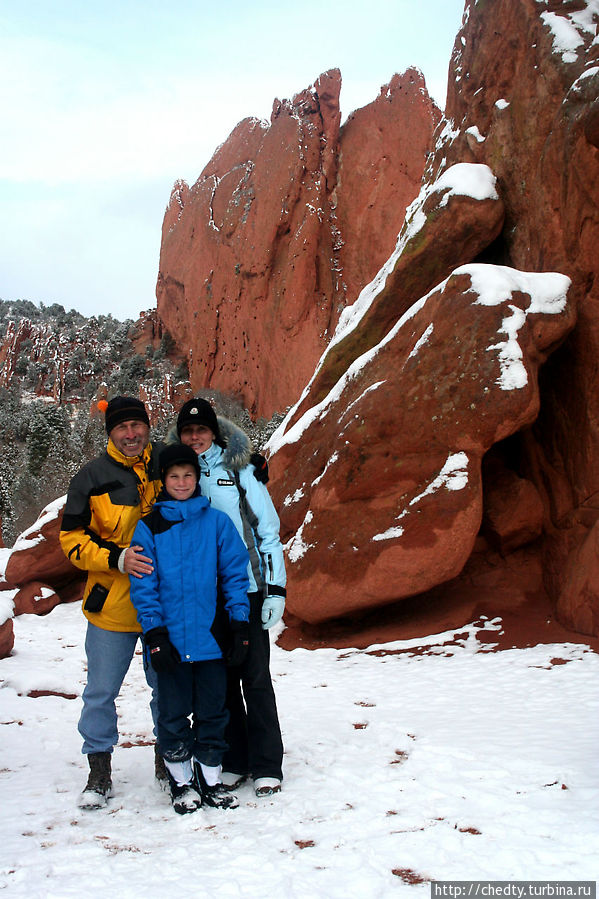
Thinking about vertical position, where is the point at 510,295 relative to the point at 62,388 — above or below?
below

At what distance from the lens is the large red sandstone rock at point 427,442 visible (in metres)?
7.14

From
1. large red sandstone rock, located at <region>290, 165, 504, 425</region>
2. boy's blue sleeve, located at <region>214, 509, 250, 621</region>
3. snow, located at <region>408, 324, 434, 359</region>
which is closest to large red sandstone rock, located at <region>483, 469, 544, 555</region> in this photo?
snow, located at <region>408, 324, 434, 359</region>

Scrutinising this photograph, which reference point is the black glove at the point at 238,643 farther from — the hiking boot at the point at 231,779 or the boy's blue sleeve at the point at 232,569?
the hiking boot at the point at 231,779

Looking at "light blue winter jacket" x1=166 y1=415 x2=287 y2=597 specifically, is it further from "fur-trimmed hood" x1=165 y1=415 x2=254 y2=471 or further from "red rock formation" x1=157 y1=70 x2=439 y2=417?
"red rock formation" x1=157 y1=70 x2=439 y2=417

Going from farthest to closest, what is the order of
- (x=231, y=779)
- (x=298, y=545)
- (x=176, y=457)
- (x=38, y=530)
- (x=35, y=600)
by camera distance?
(x=38, y=530), (x=35, y=600), (x=298, y=545), (x=231, y=779), (x=176, y=457)

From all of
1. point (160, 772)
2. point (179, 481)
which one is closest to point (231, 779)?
point (160, 772)

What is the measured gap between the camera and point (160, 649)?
2975 millimetres

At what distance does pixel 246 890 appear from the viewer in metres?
2.20

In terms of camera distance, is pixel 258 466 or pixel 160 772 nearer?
pixel 160 772

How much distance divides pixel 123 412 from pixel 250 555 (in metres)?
1.00

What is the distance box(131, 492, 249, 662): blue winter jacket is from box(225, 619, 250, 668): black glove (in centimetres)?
3

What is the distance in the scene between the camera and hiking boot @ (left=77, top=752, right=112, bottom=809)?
3045 mm

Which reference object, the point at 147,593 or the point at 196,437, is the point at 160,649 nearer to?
the point at 147,593

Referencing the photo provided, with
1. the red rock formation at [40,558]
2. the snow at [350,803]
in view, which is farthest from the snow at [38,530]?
the snow at [350,803]
